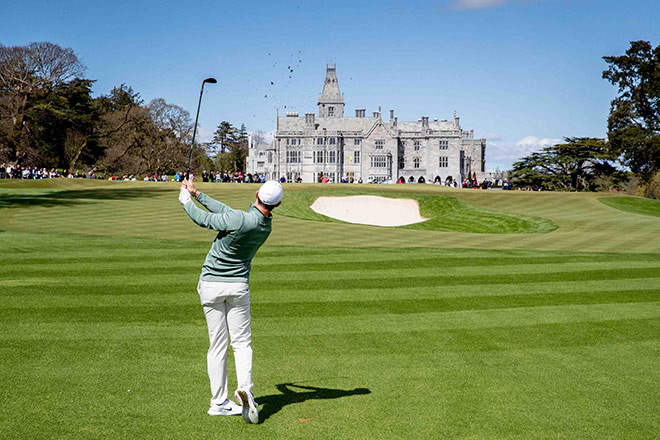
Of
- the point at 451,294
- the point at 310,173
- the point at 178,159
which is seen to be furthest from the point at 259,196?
the point at 310,173

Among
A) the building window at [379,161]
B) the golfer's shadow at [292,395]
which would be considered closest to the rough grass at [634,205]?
the golfer's shadow at [292,395]

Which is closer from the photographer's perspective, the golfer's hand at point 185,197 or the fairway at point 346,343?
the golfer's hand at point 185,197

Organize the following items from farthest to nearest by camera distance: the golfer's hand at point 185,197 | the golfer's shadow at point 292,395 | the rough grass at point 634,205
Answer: the rough grass at point 634,205 → the golfer's shadow at point 292,395 → the golfer's hand at point 185,197

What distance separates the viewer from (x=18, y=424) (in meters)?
6.30

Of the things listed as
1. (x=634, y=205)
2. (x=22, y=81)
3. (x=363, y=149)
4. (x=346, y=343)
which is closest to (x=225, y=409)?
(x=346, y=343)

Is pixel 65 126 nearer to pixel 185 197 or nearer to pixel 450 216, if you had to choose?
pixel 450 216

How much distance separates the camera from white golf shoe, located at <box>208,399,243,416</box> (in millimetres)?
6703

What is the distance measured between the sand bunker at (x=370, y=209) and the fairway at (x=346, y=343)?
83.8 feet

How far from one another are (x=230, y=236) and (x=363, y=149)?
417 ft

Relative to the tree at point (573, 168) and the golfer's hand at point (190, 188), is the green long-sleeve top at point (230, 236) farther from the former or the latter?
the tree at point (573, 168)

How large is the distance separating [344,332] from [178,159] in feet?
283

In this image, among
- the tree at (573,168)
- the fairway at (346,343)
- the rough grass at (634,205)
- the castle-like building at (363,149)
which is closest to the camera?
the fairway at (346,343)

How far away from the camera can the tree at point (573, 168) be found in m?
92.5

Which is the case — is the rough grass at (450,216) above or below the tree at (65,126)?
below
